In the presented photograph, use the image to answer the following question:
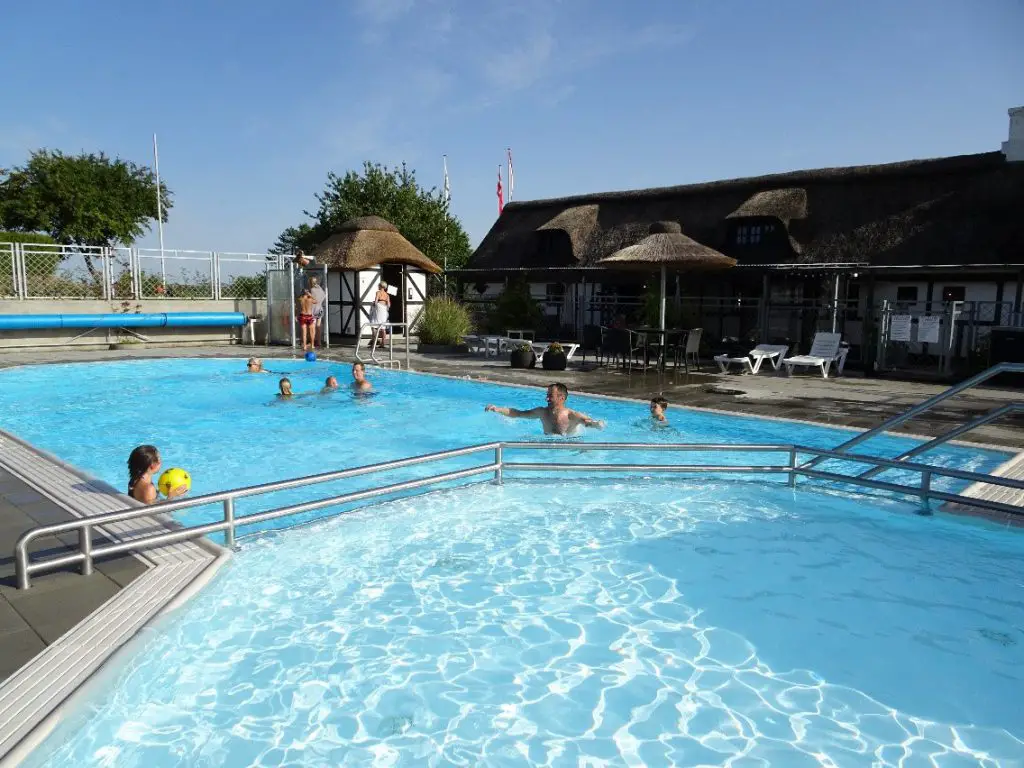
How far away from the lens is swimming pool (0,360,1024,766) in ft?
10.7

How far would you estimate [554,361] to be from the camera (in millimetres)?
14844

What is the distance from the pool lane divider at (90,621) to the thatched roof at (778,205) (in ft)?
62.2

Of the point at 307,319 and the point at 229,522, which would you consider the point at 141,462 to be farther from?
the point at 307,319

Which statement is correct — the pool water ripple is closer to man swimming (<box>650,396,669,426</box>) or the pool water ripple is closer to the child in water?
the child in water

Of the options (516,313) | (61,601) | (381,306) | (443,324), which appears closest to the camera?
(61,601)

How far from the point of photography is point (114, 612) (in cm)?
339

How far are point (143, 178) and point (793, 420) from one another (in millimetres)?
40693

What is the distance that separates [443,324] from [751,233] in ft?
31.8

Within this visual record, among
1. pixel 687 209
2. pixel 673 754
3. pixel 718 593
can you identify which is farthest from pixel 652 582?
pixel 687 209

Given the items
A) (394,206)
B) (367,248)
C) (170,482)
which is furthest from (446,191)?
(170,482)

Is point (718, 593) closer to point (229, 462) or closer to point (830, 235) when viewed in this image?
point (229, 462)

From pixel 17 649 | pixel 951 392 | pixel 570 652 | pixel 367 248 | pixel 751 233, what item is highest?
pixel 751 233

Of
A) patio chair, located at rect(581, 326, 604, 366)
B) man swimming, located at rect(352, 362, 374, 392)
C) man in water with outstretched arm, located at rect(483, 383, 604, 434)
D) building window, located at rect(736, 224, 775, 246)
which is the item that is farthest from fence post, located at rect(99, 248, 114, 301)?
building window, located at rect(736, 224, 775, 246)

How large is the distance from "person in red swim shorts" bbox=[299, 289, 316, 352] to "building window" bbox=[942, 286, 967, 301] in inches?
641
